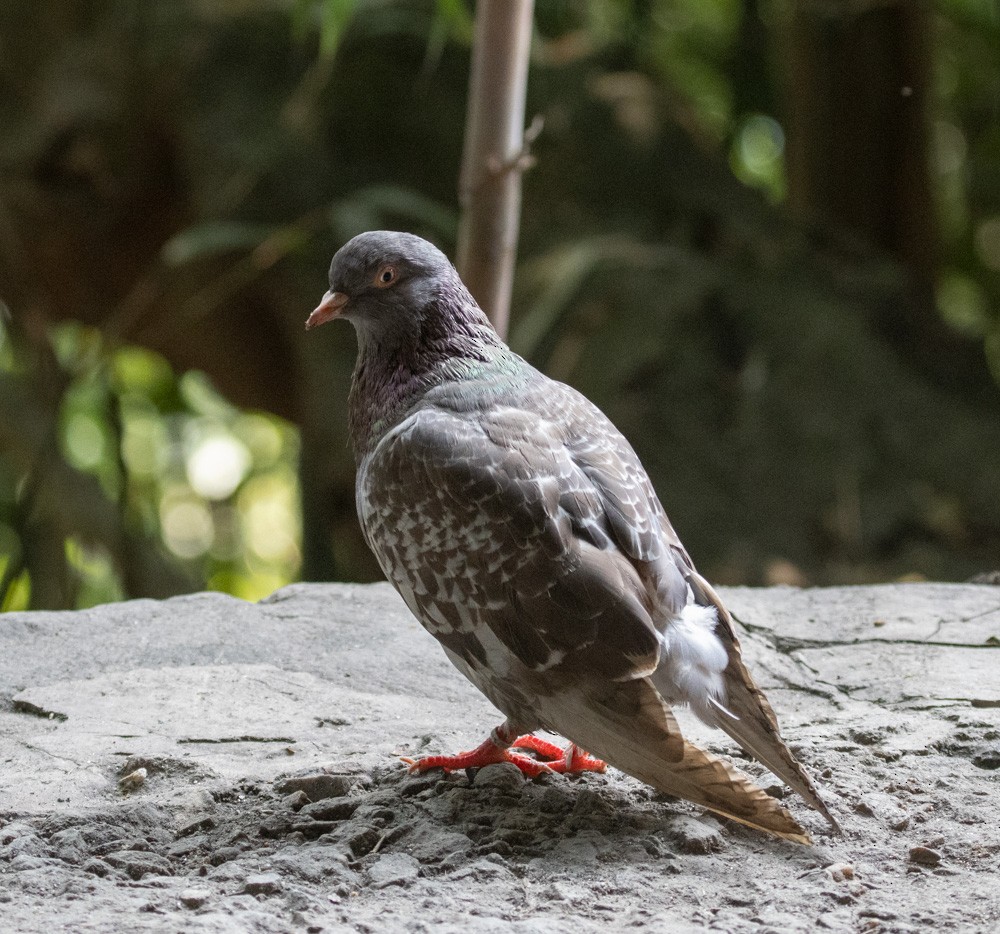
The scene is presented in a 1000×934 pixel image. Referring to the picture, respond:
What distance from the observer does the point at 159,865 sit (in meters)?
2.59

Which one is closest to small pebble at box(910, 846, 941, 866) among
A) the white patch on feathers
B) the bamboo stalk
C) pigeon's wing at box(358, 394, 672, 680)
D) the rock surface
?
the rock surface

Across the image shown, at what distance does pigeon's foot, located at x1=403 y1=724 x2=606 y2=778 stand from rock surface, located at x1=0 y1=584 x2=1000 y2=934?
0.14 ft

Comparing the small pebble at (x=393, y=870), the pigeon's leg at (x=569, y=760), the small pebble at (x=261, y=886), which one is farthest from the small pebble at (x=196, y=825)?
the pigeon's leg at (x=569, y=760)

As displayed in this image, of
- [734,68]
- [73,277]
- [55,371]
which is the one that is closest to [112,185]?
[73,277]

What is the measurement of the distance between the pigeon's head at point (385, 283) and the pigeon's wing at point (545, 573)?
385mm

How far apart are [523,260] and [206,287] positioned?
178 cm

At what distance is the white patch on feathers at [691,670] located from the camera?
294cm

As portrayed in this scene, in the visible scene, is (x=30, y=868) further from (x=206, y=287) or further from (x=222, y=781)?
(x=206, y=287)

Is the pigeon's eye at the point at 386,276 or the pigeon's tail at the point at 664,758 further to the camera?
the pigeon's eye at the point at 386,276

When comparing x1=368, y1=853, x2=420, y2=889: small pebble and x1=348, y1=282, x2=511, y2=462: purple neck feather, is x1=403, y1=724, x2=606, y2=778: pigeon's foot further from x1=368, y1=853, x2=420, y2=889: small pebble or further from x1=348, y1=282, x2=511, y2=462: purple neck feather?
x1=348, y1=282, x2=511, y2=462: purple neck feather

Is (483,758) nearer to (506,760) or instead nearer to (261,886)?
(506,760)

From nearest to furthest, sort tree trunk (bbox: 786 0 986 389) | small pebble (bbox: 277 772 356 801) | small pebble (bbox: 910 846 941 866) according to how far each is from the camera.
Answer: small pebble (bbox: 910 846 941 866), small pebble (bbox: 277 772 356 801), tree trunk (bbox: 786 0 986 389)

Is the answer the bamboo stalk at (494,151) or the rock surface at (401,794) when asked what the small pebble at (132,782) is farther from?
the bamboo stalk at (494,151)

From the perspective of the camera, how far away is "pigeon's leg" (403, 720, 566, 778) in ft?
9.86
